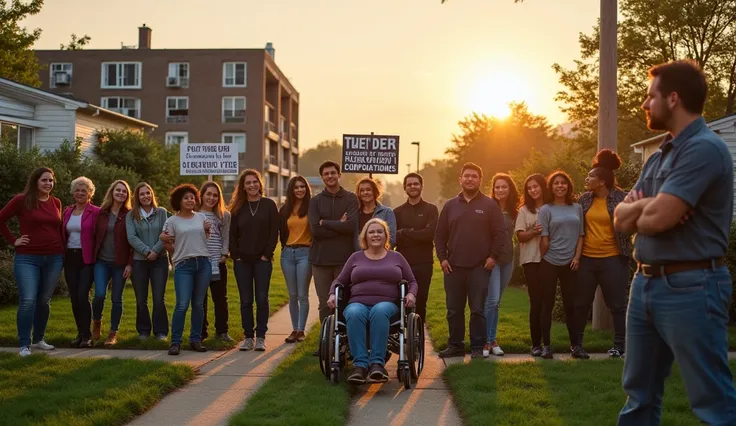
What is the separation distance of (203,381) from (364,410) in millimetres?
1900

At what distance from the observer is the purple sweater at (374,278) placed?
7.78 meters

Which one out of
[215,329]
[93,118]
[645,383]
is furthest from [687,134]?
[93,118]

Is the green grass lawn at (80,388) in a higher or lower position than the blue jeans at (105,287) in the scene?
lower

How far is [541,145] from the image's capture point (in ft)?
200

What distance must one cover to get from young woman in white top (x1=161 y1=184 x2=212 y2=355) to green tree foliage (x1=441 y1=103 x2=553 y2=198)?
51149 millimetres

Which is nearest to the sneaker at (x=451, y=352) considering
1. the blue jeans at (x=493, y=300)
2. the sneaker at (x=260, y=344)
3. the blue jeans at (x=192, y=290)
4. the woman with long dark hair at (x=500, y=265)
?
the woman with long dark hair at (x=500, y=265)

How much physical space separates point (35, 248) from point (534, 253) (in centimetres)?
A: 554

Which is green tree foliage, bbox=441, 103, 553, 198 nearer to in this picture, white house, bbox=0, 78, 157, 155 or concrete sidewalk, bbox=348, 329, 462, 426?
white house, bbox=0, 78, 157, 155

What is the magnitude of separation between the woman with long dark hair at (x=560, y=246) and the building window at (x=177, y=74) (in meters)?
51.0

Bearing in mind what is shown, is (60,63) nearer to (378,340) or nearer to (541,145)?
(541,145)

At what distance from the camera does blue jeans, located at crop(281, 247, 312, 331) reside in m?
10.0

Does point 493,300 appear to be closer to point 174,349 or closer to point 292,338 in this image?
point 292,338

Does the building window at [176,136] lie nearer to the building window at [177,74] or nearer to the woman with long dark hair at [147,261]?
the building window at [177,74]

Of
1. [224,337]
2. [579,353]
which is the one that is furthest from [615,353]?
[224,337]
